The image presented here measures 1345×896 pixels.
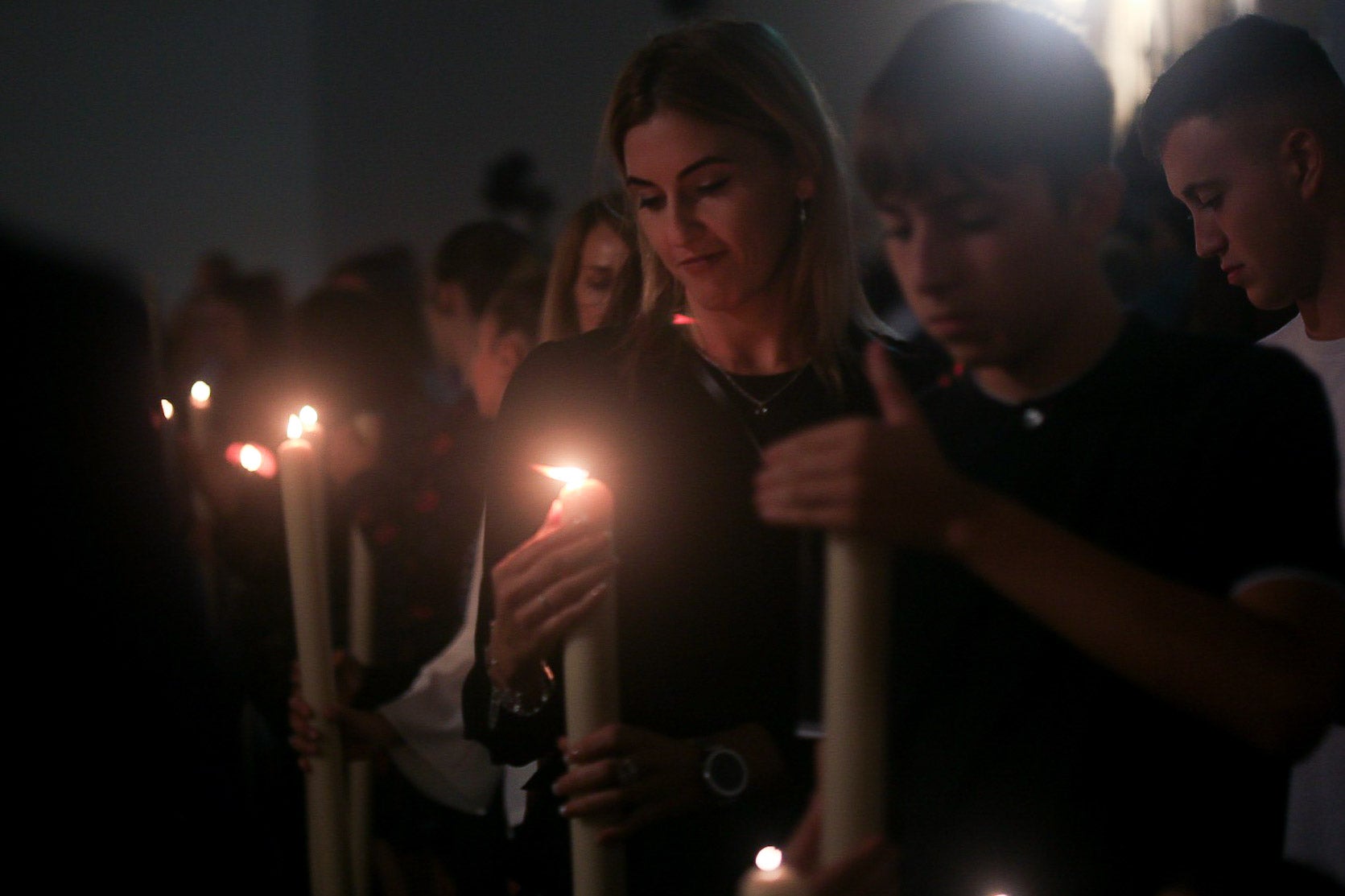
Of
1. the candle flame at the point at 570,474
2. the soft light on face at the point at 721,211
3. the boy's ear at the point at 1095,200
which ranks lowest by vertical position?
the candle flame at the point at 570,474

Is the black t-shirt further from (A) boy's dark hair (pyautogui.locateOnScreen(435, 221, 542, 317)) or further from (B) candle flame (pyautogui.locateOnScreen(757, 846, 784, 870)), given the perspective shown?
(A) boy's dark hair (pyautogui.locateOnScreen(435, 221, 542, 317))

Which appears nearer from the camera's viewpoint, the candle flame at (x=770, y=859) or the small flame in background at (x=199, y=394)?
the candle flame at (x=770, y=859)

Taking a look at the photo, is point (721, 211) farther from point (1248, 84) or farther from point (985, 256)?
point (1248, 84)

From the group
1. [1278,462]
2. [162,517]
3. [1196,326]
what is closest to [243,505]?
[162,517]

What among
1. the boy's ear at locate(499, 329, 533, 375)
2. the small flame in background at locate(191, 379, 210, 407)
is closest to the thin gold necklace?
the boy's ear at locate(499, 329, 533, 375)

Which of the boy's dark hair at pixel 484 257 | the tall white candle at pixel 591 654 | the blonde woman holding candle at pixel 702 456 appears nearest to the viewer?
the tall white candle at pixel 591 654

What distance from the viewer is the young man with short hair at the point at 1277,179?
3.11 ft

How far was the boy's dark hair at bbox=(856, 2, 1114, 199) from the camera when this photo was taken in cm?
64

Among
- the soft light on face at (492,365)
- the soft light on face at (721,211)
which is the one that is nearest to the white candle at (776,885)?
the soft light on face at (721,211)

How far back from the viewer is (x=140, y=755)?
78cm

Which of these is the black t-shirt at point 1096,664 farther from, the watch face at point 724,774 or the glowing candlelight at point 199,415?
the glowing candlelight at point 199,415

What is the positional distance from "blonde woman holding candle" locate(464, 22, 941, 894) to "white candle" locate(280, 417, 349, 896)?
180 mm

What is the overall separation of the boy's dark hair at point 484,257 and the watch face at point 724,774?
4.32ft

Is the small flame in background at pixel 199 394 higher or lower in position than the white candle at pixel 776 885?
higher
